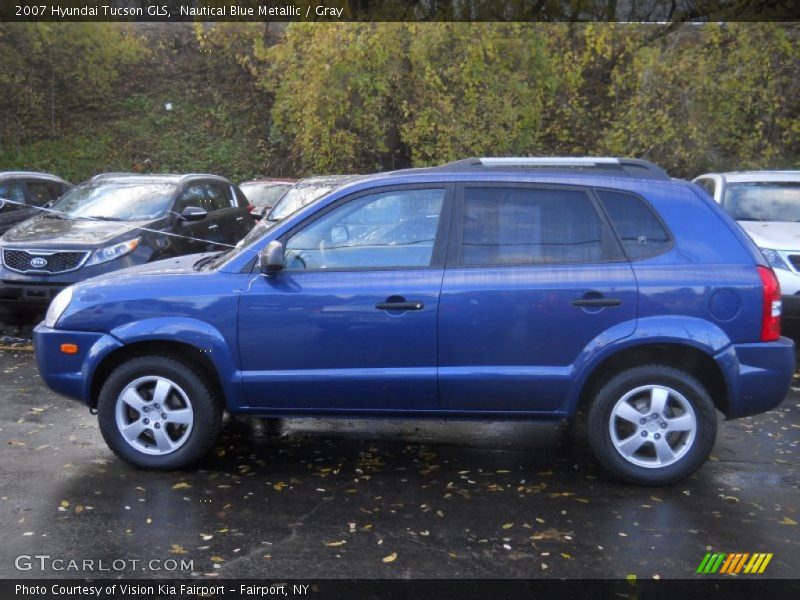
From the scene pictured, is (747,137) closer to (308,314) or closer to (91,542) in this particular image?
(308,314)

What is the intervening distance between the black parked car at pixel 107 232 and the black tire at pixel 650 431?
5566mm

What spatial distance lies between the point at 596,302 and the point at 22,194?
10.7 meters

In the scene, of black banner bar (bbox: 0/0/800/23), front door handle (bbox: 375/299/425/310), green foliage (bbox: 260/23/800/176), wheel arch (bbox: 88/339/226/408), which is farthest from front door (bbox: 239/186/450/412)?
black banner bar (bbox: 0/0/800/23)

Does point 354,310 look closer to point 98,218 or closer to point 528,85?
point 98,218

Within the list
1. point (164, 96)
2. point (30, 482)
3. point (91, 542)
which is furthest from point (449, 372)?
point (164, 96)

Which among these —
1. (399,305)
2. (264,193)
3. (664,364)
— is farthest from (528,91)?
(399,305)

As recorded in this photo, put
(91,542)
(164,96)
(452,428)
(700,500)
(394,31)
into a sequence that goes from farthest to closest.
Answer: (164,96) < (394,31) < (452,428) < (700,500) < (91,542)

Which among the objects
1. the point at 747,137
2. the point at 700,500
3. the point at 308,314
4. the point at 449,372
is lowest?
the point at 700,500

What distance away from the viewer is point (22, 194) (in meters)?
13.2

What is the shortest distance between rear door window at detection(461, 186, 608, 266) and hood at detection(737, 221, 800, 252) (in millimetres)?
4615

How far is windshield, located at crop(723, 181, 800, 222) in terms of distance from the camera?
1025 cm

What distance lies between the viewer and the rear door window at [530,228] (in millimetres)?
5234

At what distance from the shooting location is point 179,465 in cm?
539

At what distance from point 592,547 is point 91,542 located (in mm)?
2487
